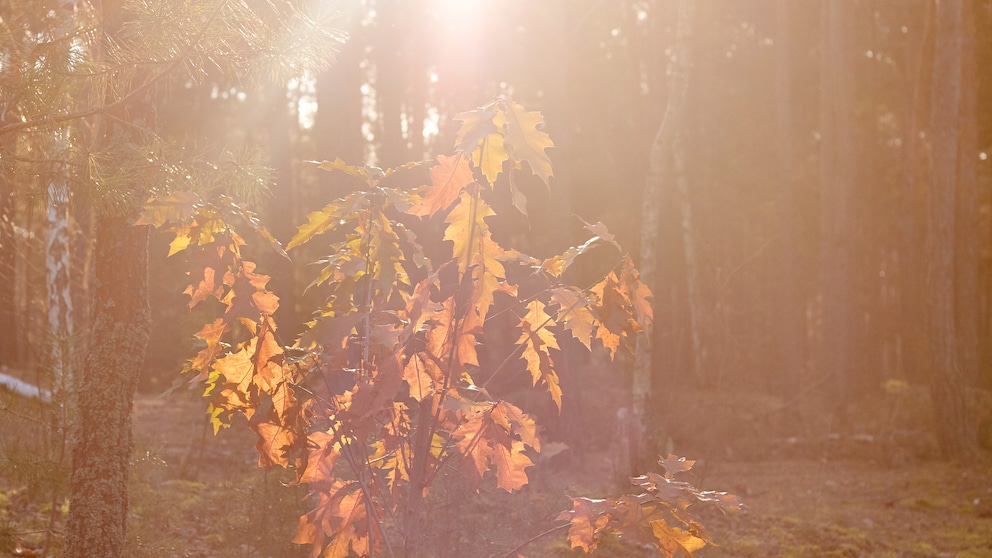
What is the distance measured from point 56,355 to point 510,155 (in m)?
Result: 4.13

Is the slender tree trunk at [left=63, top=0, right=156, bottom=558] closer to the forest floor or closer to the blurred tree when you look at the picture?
the blurred tree

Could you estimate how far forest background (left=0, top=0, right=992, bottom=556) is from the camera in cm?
1238

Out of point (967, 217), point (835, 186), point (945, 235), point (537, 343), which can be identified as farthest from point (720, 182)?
point (537, 343)

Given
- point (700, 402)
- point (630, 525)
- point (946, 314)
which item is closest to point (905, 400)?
point (946, 314)

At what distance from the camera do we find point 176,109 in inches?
711

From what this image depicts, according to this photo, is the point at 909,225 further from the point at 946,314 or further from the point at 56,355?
the point at 56,355

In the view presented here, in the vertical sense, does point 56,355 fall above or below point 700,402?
above

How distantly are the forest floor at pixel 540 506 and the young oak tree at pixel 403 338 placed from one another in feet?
4.78

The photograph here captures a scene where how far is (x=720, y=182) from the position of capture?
22.5 m

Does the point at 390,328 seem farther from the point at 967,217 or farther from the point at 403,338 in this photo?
the point at 967,217

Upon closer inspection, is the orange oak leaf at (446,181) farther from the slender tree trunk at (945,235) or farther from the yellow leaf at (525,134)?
the slender tree trunk at (945,235)

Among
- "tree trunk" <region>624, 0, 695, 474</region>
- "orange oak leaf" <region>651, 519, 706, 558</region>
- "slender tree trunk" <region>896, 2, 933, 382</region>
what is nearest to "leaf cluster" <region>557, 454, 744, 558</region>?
"orange oak leaf" <region>651, 519, 706, 558</region>

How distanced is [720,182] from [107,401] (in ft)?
64.6

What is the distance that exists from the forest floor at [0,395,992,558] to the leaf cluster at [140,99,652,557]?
1.46 m
